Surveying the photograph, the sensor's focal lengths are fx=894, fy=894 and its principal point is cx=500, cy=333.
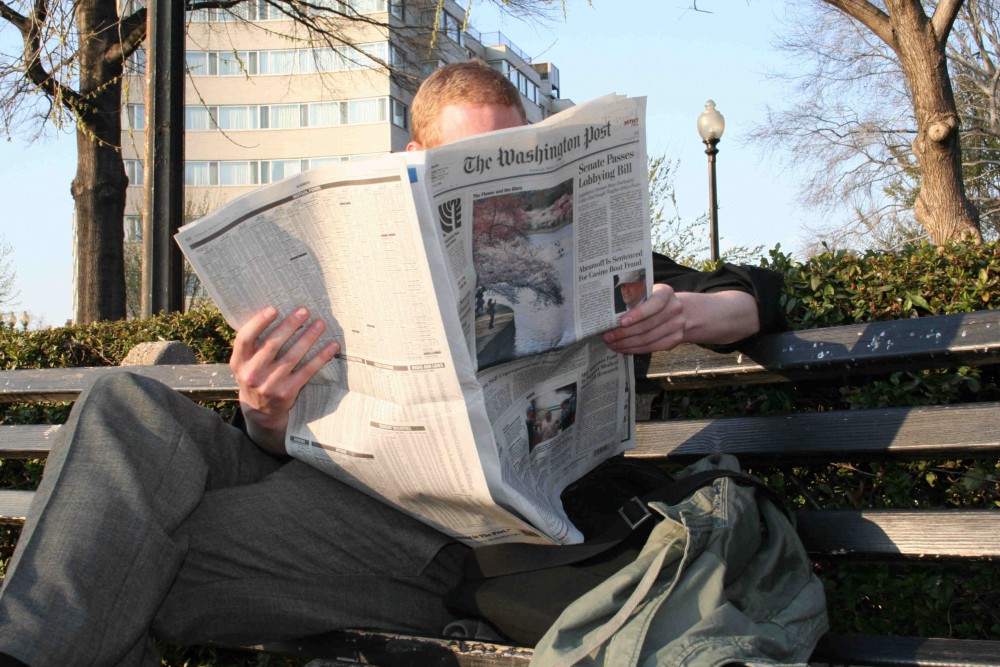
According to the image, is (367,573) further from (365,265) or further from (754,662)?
(754,662)

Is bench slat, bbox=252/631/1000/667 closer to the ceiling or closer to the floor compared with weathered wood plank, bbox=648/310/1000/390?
closer to the floor

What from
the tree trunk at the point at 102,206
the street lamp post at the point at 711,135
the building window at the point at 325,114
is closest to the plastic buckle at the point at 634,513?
the tree trunk at the point at 102,206

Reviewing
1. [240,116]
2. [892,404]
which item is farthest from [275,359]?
[240,116]

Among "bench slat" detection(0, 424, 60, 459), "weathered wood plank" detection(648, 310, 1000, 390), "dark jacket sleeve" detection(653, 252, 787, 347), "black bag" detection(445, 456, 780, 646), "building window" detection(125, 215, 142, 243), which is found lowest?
"black bag" detection(445, 456, 780, 646)

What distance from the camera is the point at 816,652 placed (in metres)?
1.62

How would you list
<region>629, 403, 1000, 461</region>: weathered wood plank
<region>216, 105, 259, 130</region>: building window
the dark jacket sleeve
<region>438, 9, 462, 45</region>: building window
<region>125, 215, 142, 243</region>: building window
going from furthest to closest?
<region>216, 105, 259, 130</region>: building window < <region>125, 215, 142, 243</region>: building window < <region>438, 9, 462, 45</region>: building window < the dark jacket sleeve < <region>629, 403, 1000, 461</region>: weathered wood plank

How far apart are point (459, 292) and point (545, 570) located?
0.55 metres

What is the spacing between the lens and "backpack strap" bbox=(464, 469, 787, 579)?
1.59 meters

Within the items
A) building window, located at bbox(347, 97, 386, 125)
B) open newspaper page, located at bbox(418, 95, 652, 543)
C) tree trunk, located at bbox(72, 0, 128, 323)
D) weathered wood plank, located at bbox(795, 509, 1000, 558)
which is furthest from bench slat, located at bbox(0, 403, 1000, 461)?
building window, located at bbox(347, 97, 386, 125)

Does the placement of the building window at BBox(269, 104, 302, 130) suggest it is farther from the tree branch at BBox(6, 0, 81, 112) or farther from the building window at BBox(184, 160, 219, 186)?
the tree branch at BBox(6, 0, 81, 112)

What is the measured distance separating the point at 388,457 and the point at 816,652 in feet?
2.80

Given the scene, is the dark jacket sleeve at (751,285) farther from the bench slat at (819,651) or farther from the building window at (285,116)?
the building window at (285,116)

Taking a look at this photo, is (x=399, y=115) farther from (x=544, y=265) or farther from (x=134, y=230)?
(x=544, y=265)

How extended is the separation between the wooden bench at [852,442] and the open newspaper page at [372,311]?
339 millimetres
